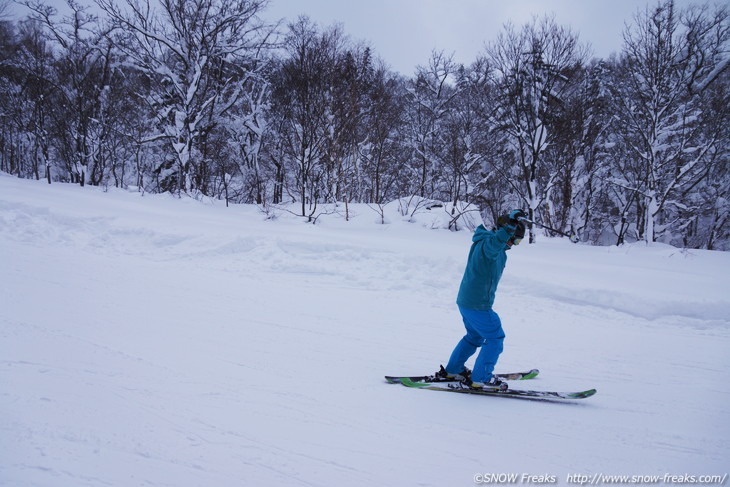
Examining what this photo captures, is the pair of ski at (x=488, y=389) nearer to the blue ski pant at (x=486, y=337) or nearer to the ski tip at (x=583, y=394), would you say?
the ski tip at (x=583, y=394)

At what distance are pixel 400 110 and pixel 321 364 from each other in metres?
21.2

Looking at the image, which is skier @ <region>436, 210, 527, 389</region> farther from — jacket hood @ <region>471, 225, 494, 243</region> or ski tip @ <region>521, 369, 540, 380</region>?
ski tip @ <region>521, 369, 540, 380</region>

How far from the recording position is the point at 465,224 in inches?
639

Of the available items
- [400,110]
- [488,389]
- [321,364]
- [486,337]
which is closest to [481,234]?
[486,337]

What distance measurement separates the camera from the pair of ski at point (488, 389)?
394 centimetres

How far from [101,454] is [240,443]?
93 cm

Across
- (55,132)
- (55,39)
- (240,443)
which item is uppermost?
(55,39)

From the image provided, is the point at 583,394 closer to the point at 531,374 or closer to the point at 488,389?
the point at 531,374

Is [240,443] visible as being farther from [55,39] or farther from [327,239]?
[55,39]

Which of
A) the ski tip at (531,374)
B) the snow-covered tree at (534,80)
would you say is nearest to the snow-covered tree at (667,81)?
the snow-covered tree at (534,80)

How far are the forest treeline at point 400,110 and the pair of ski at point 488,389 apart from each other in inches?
457

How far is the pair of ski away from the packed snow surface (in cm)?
10

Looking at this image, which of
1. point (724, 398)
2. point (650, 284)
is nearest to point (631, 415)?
point (724, 398)

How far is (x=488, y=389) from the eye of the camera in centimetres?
407
